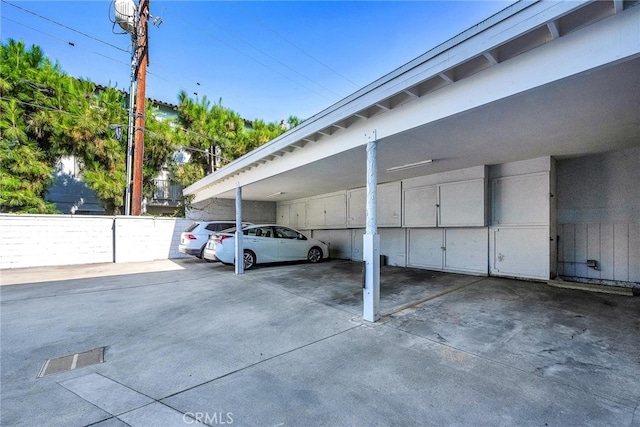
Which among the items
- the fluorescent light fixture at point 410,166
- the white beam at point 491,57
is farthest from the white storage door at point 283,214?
the white beam at point 491,57

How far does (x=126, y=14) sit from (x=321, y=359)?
14324mm

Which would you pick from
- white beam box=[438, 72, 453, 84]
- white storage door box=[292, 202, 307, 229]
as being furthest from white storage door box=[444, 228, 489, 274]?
white storage door box=[292, 202, 307, 229]

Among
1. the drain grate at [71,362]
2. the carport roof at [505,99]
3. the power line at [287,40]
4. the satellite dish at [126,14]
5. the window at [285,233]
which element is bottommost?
the drain grate at [71,362]

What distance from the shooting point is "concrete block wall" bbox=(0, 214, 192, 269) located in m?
8.58

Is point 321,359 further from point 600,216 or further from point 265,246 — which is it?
point 600,216

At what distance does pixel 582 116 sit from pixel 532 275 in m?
3.82

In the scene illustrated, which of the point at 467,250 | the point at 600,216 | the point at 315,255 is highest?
the point at 600,216

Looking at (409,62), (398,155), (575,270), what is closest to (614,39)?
(409,62)

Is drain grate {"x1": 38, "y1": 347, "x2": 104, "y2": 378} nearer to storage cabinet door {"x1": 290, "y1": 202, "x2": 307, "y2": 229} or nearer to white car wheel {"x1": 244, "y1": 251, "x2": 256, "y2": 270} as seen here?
white car wheel {"x1": 244, "y1": 251, "x2": 256, "y2": 270}

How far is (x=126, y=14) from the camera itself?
36.3 ft

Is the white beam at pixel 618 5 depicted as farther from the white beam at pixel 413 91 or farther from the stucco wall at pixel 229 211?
the stucco wall at pixel 229 211

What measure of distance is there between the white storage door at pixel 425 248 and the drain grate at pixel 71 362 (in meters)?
7.31

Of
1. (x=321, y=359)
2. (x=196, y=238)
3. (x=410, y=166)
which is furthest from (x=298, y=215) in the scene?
(x=321, y=359)
